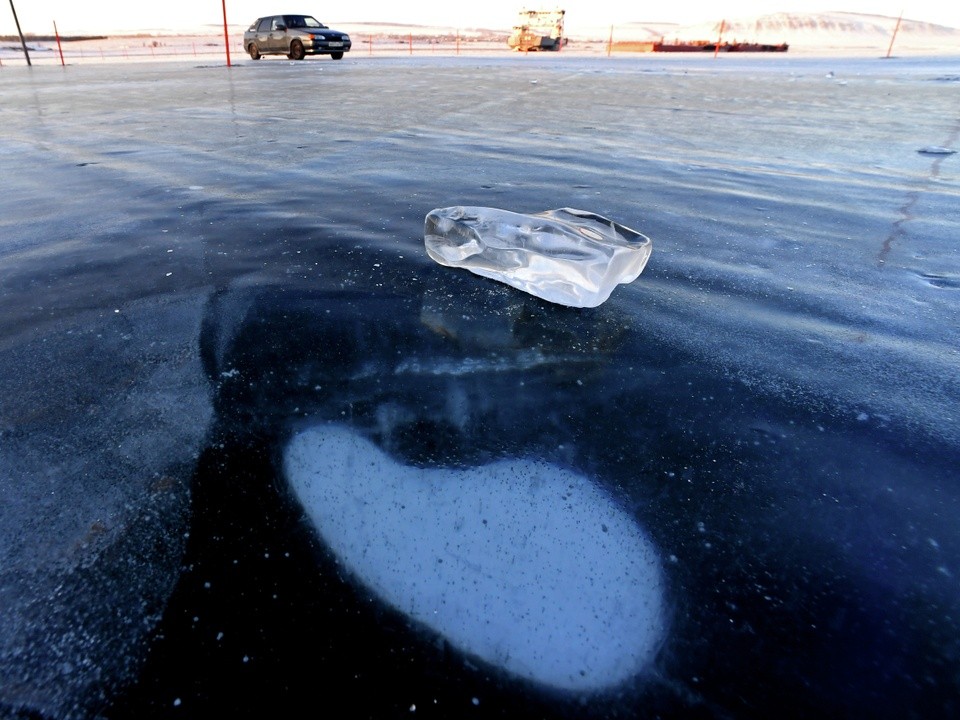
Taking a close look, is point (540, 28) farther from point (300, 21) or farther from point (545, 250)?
point (545, 250)

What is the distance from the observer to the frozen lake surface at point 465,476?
908mm

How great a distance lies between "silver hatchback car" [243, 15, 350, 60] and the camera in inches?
798

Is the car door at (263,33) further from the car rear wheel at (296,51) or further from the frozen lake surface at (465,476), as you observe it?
the frozen lake surface at (465,476)

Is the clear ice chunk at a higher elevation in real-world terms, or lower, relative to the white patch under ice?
higher

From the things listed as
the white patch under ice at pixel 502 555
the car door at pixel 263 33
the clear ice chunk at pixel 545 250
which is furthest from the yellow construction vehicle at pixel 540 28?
the white patch under ice at pixel 502 555

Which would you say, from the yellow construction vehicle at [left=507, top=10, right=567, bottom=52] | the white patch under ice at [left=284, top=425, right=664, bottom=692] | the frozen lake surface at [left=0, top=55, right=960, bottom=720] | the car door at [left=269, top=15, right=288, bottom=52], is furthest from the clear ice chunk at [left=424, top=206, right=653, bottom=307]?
the yellow construction vehicle at [left=507, top=10, right=567, bottom=52]

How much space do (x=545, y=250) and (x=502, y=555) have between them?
1.37 meters

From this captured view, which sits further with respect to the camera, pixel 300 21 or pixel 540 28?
pixel 540 28

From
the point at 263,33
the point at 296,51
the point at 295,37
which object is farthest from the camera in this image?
the point at 263,33

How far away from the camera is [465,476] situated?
4.11 ft

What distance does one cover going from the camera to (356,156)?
4461 mm

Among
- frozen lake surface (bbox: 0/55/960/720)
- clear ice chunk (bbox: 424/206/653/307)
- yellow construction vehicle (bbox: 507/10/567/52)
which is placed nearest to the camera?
frozen lake surface (bbox: 0/55/960/720)

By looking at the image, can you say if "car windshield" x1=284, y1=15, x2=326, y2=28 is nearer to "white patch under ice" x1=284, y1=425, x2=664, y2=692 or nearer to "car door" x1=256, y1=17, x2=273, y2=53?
"car door" x1=256, y1=17, x2=273, y2=53

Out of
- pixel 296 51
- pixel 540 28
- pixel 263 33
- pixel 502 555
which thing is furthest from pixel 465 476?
pixel 540 28
